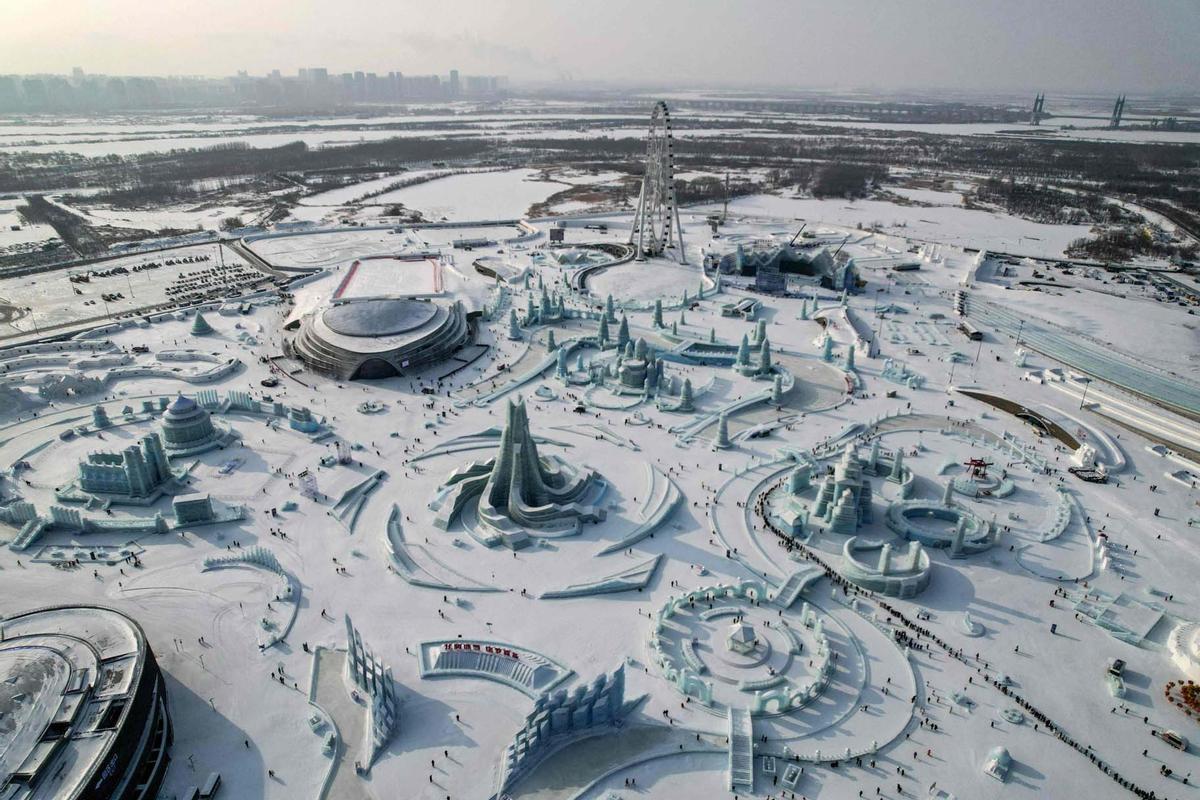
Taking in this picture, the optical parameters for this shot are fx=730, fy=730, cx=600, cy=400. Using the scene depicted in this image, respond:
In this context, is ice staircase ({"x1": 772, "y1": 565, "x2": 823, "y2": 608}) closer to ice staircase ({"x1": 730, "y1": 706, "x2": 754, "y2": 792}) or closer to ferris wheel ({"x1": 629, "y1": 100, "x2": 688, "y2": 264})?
ice staircase ({"x1": 730, "y1": 706, "x2": 754, "y2": 792})

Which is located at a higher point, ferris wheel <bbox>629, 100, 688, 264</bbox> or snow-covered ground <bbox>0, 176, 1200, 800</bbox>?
ferris wheel <bbox>629, 100, 688, 264</bbox>

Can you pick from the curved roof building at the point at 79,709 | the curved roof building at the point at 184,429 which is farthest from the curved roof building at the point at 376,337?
the curved roof building at the point at 79,709

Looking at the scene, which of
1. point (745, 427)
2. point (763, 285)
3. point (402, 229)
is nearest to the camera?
point (745, 427)

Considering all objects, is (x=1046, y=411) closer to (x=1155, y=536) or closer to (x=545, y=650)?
(x=1155, y=536)

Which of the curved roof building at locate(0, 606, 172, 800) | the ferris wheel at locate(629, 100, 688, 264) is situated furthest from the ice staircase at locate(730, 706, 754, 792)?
the ferris wheel at locate(629, 100, 688, 264)

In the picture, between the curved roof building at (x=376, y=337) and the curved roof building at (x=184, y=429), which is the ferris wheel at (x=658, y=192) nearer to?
the curved roof building at (x=376, y=337)

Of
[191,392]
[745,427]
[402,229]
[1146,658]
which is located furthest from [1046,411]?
[402,229]
